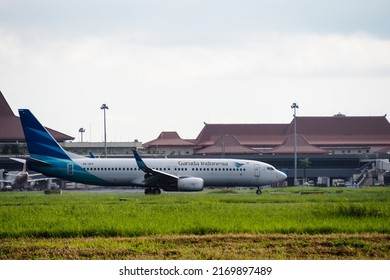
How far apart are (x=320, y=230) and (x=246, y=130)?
6347 cm

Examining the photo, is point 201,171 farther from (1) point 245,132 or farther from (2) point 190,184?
(1) point 245,132

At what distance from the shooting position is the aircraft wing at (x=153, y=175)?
123ft

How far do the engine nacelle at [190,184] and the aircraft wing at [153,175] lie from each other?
0.36m

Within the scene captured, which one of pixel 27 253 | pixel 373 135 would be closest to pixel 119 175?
pixel 27 253

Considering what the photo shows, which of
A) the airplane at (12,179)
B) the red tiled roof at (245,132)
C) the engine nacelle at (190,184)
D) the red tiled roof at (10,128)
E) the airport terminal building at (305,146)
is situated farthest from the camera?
the red tiled roof at (245,132)

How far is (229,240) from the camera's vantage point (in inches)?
603

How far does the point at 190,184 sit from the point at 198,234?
21174 millimetres

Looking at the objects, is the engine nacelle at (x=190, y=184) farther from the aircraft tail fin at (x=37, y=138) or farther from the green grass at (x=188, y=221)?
the green grass at (x=188, y=221)

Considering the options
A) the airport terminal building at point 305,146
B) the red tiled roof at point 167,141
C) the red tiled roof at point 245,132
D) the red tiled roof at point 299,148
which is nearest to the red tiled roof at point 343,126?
the airport terminal building at point 305,146

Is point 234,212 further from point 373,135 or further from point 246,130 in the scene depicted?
point 246,130

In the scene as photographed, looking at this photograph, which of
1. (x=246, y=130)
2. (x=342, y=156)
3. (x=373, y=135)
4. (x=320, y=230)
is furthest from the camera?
(x=246, y=130)

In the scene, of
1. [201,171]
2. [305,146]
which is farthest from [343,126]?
[201,171]

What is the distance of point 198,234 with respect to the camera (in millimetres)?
16547

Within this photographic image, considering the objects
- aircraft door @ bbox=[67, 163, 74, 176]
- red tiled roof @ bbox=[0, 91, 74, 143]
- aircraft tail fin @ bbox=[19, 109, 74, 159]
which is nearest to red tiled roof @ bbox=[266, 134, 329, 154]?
→ red tiled roof @ bbox=[0, 91, 74, 143]
